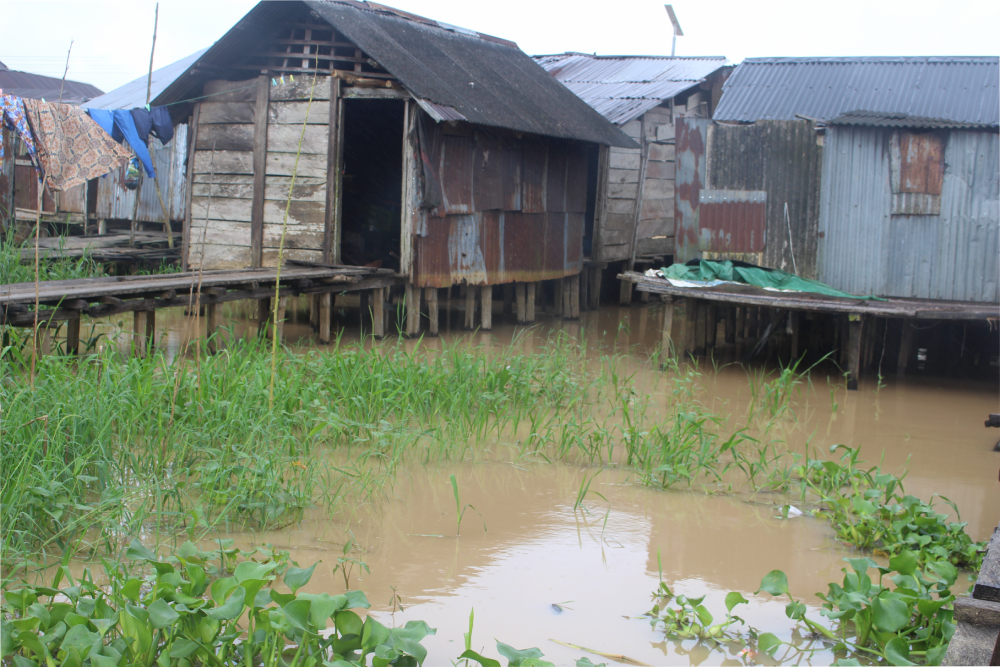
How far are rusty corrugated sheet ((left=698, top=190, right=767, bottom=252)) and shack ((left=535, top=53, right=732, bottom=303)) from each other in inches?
165

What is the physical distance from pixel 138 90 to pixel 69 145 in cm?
760

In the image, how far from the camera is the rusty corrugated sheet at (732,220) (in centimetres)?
924

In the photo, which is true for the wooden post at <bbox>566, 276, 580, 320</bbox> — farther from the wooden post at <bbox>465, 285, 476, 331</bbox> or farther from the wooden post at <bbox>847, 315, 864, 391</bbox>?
the wooden post at <bbox>847, 315, 864, 391</bbox>

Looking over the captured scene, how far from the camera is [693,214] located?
9.48m

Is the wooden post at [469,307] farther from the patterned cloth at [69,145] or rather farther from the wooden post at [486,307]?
the patterned cloth at [69,145]

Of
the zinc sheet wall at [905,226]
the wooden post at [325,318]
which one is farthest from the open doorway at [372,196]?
the zinc sheet wall at [905,226]

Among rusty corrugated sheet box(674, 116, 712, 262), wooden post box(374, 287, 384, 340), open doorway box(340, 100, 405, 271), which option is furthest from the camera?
open doorway box(340, 100, 405, 271)

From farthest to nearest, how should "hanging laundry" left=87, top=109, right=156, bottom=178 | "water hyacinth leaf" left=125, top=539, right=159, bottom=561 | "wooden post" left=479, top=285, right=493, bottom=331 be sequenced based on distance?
1. "wooden post" left=479, top=285, right=493, bottom=331
2. "hanging laundry" left=87, top=109, right=156, bottom=178
3. "water hyacinth leaf" left=125, top=539, right=159, bottom=561

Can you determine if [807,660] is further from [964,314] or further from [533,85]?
[533,85]

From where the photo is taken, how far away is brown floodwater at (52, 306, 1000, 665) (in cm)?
329

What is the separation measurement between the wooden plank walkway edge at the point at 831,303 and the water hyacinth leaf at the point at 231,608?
21.6 ft

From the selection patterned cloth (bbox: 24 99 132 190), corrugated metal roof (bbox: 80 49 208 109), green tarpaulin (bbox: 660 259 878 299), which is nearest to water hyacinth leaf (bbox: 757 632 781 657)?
green tarpaulin (bbox: 660 259 878 299)

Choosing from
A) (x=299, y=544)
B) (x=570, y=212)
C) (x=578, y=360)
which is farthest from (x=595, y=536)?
(x=570, y=212)

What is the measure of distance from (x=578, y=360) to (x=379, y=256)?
4.73 metres
